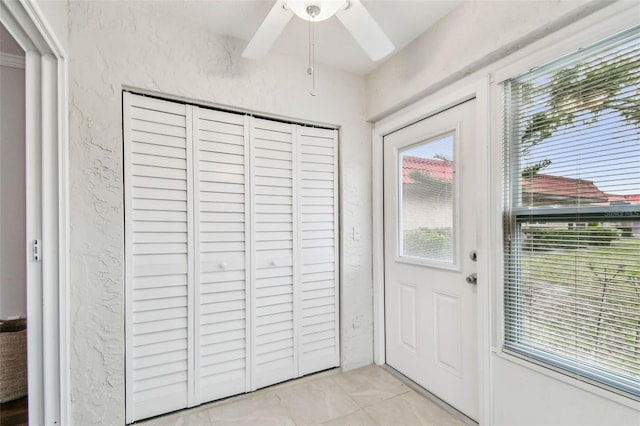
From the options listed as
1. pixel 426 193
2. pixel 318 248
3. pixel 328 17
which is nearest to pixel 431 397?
pixel 318 248

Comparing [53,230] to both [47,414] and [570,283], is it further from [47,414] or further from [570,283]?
[570,283]

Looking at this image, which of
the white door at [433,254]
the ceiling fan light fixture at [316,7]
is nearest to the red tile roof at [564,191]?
the white door at [433,254]

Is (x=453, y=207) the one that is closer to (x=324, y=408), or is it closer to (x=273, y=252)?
(x=273, y=252)

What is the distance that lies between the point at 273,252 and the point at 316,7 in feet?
4.61

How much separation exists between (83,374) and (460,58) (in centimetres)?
258

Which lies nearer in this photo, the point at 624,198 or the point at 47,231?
the point at 624,198

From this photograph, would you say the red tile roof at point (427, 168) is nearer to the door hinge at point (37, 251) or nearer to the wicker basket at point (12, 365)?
the door hinge at point (37, 251)

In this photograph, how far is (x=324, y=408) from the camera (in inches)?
70.0

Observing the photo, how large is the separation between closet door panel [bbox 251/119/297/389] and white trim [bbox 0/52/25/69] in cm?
159

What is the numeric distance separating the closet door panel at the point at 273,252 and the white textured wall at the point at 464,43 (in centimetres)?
81

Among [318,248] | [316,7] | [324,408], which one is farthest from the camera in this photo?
[318,248]

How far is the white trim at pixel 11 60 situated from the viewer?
188 cm

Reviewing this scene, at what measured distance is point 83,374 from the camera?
1.48 m

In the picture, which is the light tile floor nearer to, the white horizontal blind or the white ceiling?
the white horizontal blind
